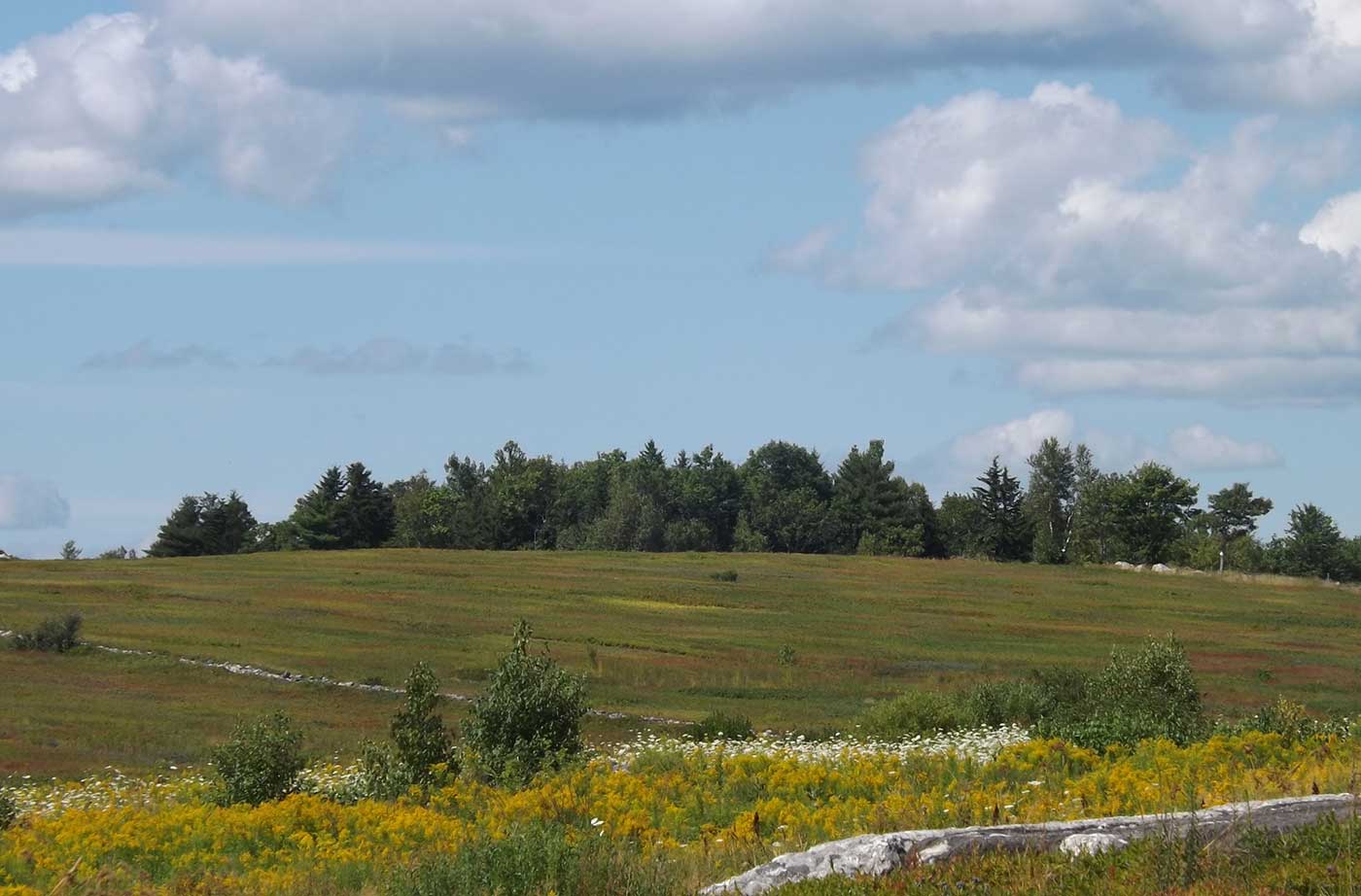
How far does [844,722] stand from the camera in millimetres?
44375

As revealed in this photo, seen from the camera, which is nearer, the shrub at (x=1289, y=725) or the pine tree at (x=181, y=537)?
the shrub at (x=1289, y=725)

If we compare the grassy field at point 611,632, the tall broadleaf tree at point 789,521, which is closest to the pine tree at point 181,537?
the grassy field at point 611,632

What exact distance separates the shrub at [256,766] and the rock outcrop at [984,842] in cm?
1400

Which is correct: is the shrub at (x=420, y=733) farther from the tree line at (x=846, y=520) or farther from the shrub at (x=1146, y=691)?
the tree line at (x=846, y=520)

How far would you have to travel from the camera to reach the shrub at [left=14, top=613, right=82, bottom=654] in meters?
59.2

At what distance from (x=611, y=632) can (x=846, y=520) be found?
115133 mm

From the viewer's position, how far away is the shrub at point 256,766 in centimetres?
2262

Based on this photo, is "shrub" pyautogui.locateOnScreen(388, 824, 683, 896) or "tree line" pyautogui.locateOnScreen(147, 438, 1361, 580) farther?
"tree line" pyautogui.locateOnScreen(147, 438, 1361, 580)

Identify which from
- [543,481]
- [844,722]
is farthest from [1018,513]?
[844,722]

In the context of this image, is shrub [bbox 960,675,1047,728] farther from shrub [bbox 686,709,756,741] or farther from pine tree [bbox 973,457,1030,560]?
pine tree [bbox 973,457,1030,560]

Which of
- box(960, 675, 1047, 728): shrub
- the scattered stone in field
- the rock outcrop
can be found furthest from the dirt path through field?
the scattered stone in field

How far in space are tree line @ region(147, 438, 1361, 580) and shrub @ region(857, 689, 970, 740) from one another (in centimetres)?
11344

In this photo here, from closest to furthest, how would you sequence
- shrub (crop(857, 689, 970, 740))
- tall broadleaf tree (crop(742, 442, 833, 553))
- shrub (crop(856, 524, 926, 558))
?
1. shrub (crop(857, 689, 970, 740))
2. shrub (crop(856, 524, 926, 558))
3. tall broadleaf tree (crop(742, 442, 833, 553))

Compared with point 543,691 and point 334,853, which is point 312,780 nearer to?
point 543,691
